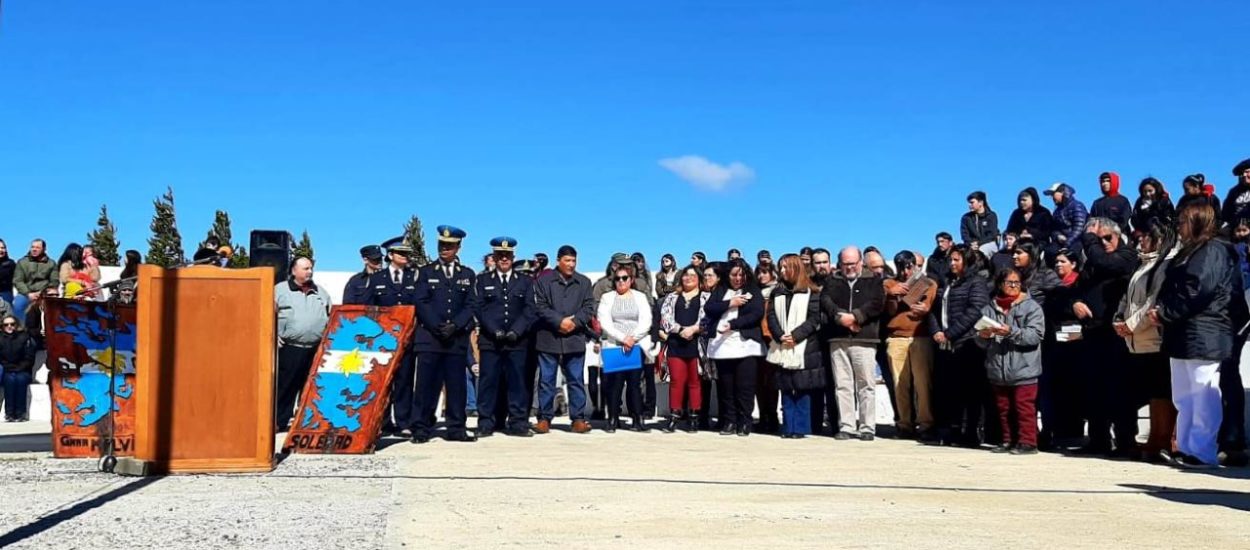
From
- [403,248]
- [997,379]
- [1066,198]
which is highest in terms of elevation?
[1066,198]

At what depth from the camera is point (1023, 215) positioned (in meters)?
14.8

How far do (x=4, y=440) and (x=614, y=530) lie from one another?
7.19 m

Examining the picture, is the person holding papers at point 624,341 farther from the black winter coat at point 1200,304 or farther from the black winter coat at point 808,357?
the black winter coat at point 1200,304

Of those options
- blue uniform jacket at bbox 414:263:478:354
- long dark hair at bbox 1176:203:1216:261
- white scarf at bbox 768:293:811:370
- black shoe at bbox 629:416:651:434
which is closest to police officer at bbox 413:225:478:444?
blue uniform jacket at bbox 414:263:478:354

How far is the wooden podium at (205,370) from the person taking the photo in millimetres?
7176

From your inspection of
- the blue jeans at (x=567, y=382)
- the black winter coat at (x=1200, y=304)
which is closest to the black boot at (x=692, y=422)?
the blue jeans at (x=567, y=382)

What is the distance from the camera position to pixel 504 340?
1071 cm

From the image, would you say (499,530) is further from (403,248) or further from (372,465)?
(403,248)

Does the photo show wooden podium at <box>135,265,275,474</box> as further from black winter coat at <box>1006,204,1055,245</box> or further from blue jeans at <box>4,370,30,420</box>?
black winter coat at <box>1006,204,1055,245</box>

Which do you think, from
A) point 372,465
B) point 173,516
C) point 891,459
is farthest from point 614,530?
point 891,459

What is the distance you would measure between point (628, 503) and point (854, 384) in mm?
5654

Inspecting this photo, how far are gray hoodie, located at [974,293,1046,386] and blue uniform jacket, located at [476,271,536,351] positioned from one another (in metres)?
4.22

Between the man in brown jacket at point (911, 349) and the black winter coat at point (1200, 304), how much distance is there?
2734 mm

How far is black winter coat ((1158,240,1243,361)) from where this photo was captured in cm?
805
